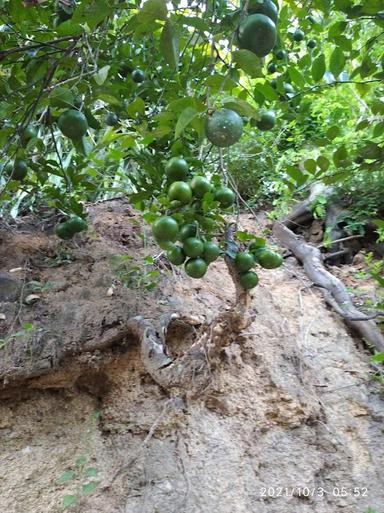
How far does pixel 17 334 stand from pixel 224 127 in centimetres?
163

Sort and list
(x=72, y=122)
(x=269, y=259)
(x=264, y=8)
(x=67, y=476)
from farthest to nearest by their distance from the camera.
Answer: (x=67, y=476)
(x=269, y=259)
(x=72, y=122)
(x=264, y=8)

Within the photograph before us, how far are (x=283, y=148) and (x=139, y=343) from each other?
10.5 feet

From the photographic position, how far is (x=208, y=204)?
69.6 inches

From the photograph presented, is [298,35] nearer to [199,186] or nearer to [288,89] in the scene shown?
[288,89]

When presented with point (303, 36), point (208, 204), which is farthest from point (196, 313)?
point (303, 36)

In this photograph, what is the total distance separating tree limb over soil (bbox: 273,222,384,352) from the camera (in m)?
2.90

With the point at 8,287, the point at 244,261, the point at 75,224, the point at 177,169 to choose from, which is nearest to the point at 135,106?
the point at 177,169

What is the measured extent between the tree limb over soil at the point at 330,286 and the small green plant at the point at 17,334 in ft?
6.26

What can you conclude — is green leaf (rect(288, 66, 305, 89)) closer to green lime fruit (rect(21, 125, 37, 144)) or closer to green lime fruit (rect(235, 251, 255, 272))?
green lime fruit (rect(235, 251, 255, 272))

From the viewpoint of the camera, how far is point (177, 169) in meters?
1.79

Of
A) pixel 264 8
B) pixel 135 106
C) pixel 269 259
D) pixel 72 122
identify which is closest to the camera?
pixel 264 8

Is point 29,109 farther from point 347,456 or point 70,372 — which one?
point 347,456

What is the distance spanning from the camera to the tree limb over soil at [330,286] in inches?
114
